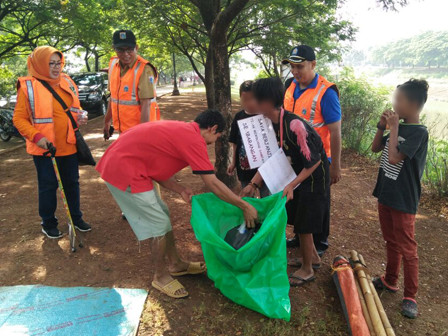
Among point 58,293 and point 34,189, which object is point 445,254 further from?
point 34,189

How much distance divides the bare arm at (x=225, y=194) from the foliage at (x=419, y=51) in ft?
188

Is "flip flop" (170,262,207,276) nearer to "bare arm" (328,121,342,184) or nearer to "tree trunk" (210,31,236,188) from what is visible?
"bare arm" (328,121,342,184)

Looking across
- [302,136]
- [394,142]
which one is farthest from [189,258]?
[394,142]

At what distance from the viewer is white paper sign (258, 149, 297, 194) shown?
229cm

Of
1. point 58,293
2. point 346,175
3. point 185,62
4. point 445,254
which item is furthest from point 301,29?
point 185,62

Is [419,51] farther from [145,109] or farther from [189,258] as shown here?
[189,258]

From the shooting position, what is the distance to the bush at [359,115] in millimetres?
7121

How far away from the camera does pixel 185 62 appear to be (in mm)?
39094

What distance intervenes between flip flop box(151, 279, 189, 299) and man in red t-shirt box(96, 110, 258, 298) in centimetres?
36

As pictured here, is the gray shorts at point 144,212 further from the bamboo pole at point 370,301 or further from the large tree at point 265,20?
the large tree at point 265,20

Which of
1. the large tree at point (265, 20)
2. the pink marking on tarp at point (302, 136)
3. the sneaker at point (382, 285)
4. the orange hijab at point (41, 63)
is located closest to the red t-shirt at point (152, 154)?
the pink marking on tarp at point (302, 136)

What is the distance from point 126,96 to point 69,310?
1902 millimetres

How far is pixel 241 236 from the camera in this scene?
Answer: 229 centimetres

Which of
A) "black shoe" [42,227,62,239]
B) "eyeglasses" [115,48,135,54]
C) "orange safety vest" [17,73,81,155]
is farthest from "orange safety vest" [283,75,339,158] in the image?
"black shoe" [42,227,62,239]
